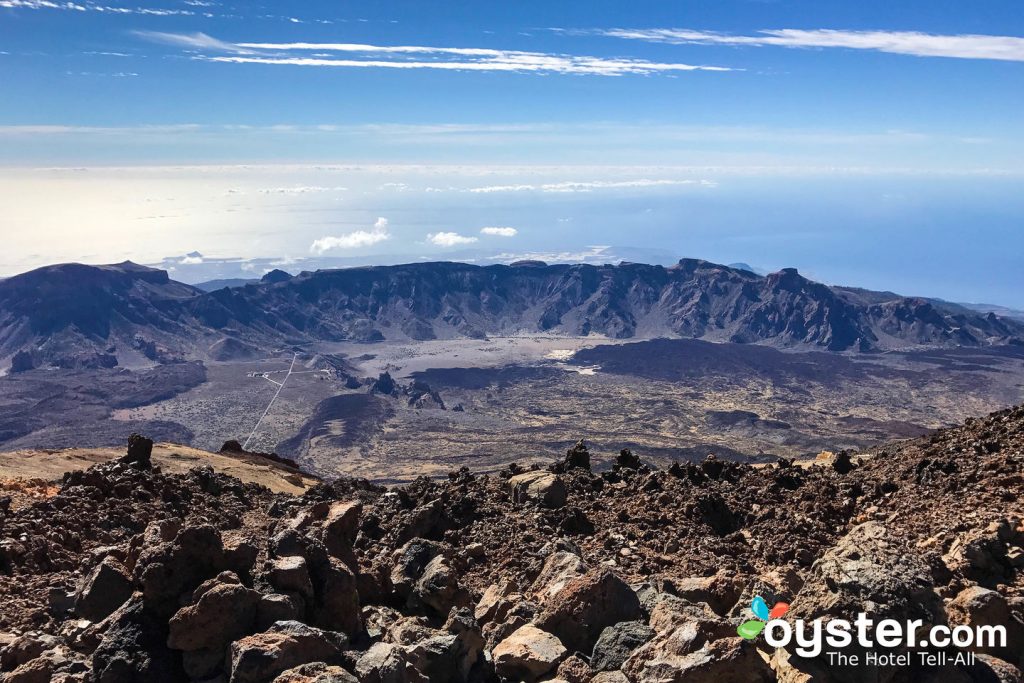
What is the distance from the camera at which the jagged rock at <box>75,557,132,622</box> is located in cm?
1030

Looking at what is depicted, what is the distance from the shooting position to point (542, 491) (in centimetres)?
1636

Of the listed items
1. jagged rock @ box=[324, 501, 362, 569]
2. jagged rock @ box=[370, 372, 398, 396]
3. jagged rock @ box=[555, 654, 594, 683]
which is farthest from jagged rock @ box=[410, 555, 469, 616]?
jagged rock @ box=[370, 372, 398, 396]

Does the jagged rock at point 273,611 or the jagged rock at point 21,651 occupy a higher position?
the jagged rock at point 273,611

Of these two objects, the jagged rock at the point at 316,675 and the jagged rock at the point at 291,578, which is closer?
the jagged rock at the point at 316,675

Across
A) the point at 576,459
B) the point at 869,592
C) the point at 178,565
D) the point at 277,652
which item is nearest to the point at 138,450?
the point at 576,459

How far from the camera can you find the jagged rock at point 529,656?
355 inches

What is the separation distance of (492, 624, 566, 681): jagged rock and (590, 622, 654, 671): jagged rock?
44 centimetres

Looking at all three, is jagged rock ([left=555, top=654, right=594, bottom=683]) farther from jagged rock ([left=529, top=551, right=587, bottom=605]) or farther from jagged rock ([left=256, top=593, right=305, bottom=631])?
jagged rock ([left=256, top=593, right=305, bottom=631])

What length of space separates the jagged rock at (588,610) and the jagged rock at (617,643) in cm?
29

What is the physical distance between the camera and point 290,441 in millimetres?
106875

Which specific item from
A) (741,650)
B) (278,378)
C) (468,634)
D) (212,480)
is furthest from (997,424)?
(278,378)

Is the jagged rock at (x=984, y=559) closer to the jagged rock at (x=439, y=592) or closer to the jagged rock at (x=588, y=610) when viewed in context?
the jagged rock at (x=588, y=610)

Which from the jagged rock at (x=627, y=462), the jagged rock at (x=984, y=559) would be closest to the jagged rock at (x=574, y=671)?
the jagged rock at (x=984, y=559)

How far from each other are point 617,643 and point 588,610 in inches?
30.0
